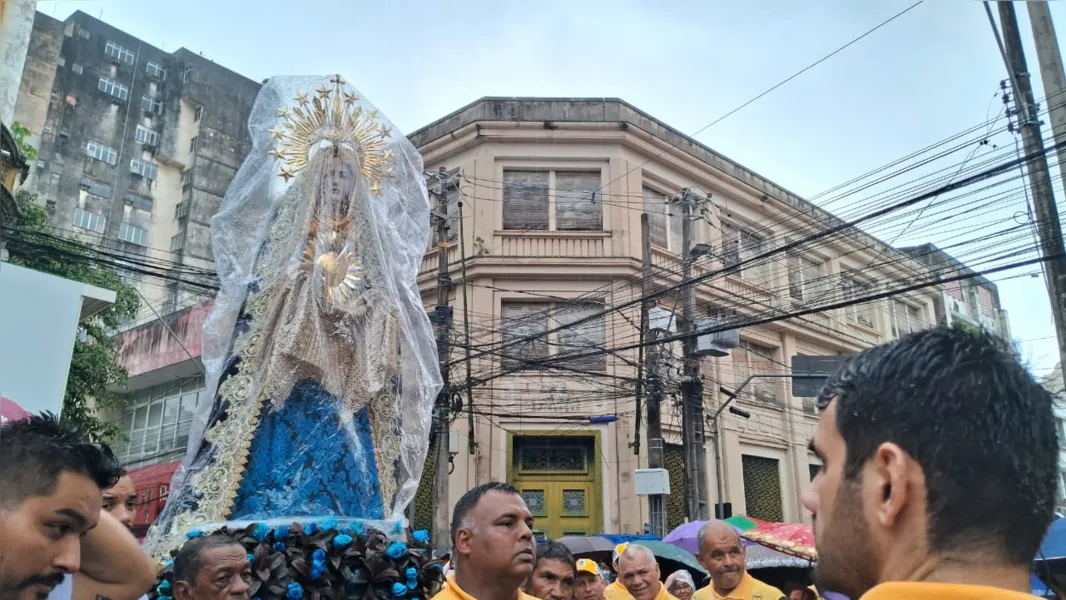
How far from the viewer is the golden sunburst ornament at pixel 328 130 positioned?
15.9ft

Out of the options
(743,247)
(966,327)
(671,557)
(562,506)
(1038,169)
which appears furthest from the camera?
(743,247)

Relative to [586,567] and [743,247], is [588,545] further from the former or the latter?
[743,247]

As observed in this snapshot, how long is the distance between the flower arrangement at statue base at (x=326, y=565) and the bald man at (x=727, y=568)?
1.81 m

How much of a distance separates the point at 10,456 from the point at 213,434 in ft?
8.00

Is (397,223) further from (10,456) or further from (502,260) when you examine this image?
(502,260)

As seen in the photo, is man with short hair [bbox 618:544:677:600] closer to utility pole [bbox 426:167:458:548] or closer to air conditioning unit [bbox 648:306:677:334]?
utility pole [bbox 426:167:458:548]

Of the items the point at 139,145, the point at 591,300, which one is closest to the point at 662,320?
the point at 591,300

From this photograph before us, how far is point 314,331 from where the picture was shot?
4.36 metres

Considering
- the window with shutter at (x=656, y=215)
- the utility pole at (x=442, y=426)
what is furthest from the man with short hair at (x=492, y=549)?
the window with shutter at (x=656, y=215)

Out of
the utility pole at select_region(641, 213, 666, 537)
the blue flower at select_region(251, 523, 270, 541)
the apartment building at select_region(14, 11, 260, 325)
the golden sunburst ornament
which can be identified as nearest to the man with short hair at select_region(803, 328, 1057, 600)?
the blue flower at select_region(251, 523, 270, 541)

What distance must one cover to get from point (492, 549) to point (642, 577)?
223 centimetres

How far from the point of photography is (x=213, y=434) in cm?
414

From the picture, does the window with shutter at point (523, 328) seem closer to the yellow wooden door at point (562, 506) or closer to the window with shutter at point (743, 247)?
the yellow wooden door at point (562, 506)

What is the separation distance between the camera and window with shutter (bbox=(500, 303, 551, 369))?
617 inches
